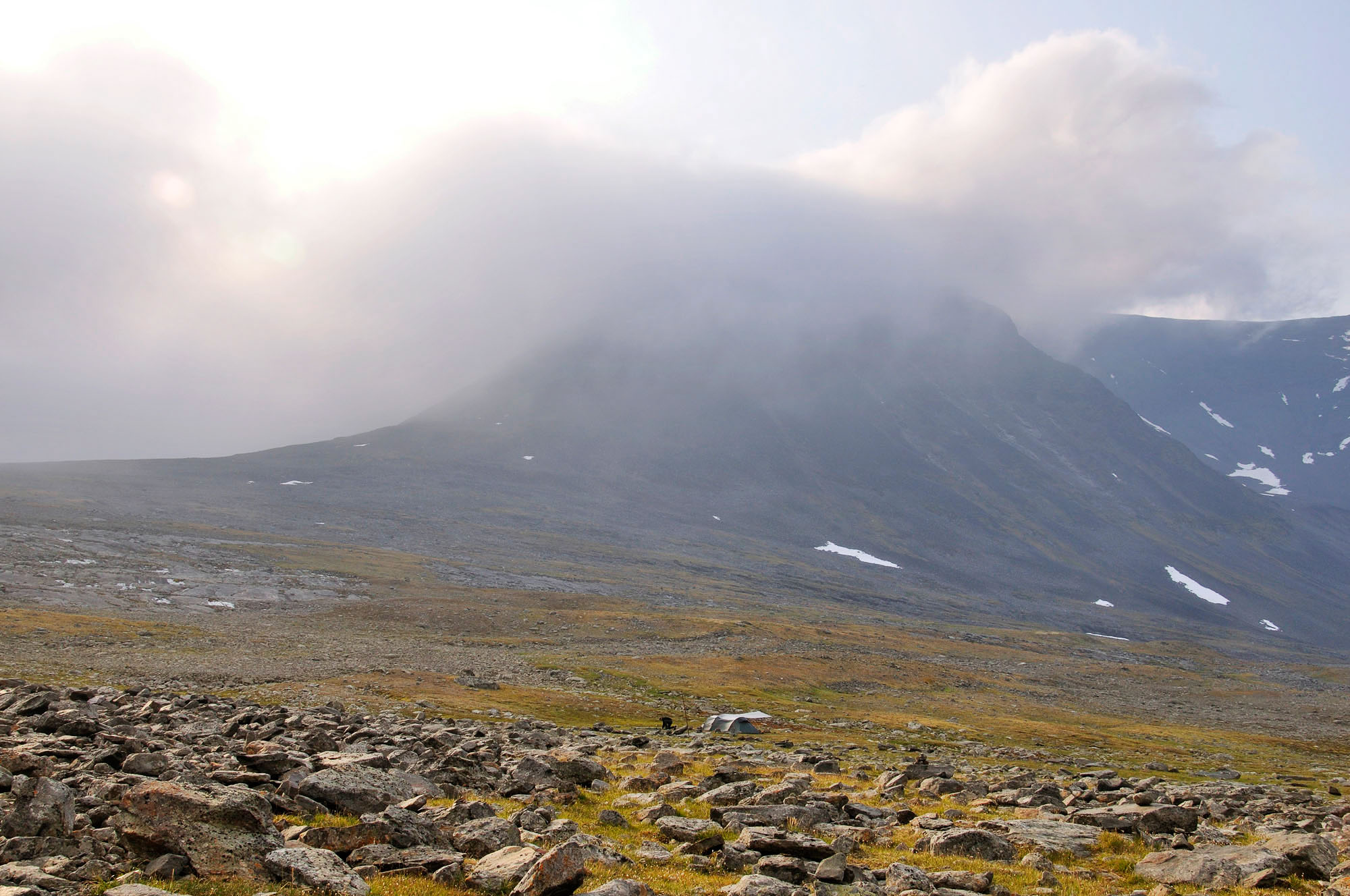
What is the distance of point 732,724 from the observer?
181 feet

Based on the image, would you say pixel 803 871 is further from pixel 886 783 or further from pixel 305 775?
pixel 886 783

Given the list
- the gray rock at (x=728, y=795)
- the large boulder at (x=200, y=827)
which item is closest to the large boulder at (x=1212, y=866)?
the gray rock at (x=728, y=795)

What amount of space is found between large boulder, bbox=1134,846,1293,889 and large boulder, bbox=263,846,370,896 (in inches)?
637

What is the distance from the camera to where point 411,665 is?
71.4 meters

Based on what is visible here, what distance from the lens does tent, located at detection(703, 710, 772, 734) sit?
5453 cm

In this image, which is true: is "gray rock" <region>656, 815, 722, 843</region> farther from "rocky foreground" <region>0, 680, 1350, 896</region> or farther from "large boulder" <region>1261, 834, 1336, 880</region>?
"large boulder" <region>1261, 834, 1336, 880</region>

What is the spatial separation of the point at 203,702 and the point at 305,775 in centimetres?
2091

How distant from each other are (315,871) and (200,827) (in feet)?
8.14

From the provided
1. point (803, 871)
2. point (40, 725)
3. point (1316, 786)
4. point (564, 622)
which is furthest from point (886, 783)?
point (564, 622)

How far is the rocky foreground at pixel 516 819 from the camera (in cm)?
1330

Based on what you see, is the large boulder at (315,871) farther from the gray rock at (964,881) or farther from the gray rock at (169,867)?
the gray rock at (964,881)

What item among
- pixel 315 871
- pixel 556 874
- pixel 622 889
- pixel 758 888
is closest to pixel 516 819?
pixel 556 874

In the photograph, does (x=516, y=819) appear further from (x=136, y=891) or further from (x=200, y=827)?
(x=136, y=891)

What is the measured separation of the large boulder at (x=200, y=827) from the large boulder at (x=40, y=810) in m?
0.85
